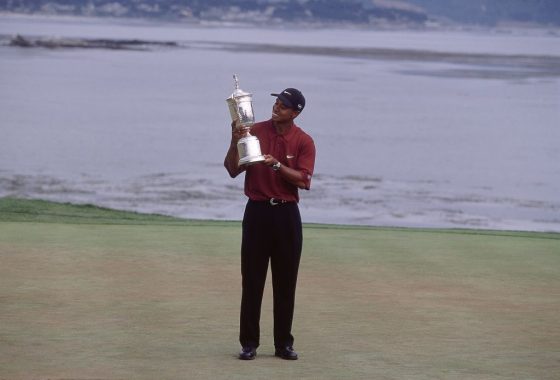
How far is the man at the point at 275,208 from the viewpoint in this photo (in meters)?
7.41

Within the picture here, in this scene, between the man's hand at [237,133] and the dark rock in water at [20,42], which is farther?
the dark rock in water at [20,42]

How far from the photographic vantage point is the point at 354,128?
4931cm

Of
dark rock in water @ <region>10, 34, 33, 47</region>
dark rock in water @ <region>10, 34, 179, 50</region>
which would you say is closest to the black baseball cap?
dark rock in water @ <region>10, 34, 179, 50</region>

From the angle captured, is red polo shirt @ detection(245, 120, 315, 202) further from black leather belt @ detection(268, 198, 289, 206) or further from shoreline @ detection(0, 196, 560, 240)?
shoreline @ detection(0, 196, 560, 240)

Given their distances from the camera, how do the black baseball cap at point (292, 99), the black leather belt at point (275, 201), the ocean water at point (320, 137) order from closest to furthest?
the black baseball cap at point (292, 99), the black leather belt at point (275, 201), the ocean water at point (320, 137)

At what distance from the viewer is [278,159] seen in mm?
7480

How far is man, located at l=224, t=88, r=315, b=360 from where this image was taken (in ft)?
24.3

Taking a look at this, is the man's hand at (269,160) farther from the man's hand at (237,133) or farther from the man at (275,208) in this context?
the man's hand at (237,133)

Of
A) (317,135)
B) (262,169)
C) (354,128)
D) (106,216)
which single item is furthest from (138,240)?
(354,128)

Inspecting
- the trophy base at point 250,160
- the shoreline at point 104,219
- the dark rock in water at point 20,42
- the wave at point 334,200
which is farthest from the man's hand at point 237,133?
the dark rock in water at point 20,42

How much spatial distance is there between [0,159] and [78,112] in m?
20.9

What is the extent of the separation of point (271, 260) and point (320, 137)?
3746 centimetres

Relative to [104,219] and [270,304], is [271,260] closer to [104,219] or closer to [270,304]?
[270,304]

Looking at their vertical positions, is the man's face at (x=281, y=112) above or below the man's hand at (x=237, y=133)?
above
